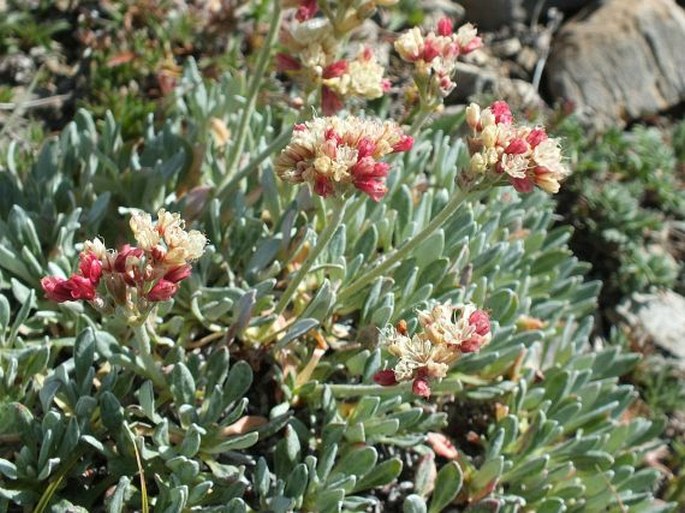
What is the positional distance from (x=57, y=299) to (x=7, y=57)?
3.22 meters

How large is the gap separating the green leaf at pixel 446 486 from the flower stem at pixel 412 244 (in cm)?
75

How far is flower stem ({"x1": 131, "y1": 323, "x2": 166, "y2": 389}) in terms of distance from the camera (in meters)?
3.02

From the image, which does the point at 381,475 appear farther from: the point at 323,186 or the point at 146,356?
the point at 323,186

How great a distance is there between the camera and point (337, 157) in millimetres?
2781

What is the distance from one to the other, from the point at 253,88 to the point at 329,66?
42 centimetres

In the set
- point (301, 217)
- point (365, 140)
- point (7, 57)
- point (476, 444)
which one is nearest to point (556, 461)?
point (476, 444)

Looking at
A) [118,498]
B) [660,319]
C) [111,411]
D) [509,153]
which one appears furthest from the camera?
[660,319]

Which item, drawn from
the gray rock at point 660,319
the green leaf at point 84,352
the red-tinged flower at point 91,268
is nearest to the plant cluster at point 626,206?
the gray rock at point 660,319

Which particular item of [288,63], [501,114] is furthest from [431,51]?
[288,63]

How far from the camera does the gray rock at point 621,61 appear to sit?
6355 mm

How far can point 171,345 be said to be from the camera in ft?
11.8

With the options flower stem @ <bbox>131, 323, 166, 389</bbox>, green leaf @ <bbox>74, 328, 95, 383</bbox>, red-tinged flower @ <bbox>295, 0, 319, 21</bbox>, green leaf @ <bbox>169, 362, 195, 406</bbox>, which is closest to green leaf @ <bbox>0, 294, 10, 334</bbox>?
green leaf @ <bbox>74, 328, 95, 383</bbox>

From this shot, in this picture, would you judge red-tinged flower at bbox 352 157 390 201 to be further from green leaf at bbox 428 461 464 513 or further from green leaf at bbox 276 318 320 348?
green leaf at bbox 428 461 464 513

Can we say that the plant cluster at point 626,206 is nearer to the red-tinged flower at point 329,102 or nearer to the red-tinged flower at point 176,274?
the red-tinged flower at point 329,102
